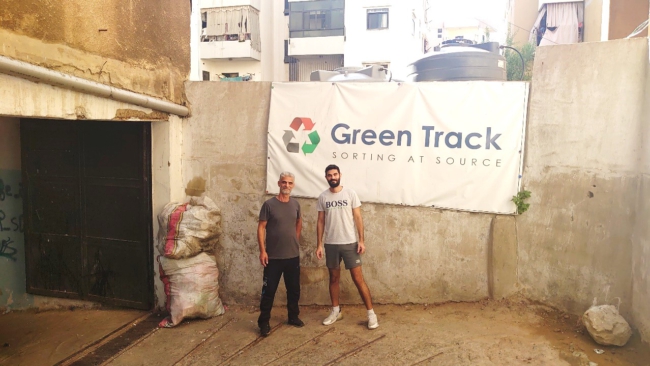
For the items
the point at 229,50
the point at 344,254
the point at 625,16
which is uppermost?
the point at 229,50

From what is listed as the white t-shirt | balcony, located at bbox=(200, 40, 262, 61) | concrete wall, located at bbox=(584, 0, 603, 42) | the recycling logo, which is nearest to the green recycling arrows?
the recycling logo

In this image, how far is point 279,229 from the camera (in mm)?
4910

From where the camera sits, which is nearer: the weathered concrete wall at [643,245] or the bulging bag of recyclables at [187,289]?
the weathered concrete wall at [643,245]

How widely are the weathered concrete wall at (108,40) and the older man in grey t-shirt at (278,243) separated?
7.30 feet

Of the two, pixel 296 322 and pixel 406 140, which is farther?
pixel 406 140

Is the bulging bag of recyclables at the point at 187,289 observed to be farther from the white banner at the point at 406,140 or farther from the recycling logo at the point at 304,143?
the recycling logo at the point at 304,143

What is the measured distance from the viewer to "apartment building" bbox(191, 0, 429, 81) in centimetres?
2209

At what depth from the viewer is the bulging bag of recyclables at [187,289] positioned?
5449 millimetres

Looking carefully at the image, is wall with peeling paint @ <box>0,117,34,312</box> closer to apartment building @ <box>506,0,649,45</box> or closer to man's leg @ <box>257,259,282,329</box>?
man's leg @ <box>257,259,282,329</box>

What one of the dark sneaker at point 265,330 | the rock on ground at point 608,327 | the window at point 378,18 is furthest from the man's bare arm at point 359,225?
the window at point 378,18

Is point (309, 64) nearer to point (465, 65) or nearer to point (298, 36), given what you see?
point (298, 36)

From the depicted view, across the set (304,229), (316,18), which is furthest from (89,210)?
(316,18)

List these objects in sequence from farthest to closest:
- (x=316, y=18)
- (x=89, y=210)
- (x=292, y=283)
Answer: (x=316, y=18), (x=89, y=210), (x=292, y=283)

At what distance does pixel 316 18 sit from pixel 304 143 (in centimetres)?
1900
